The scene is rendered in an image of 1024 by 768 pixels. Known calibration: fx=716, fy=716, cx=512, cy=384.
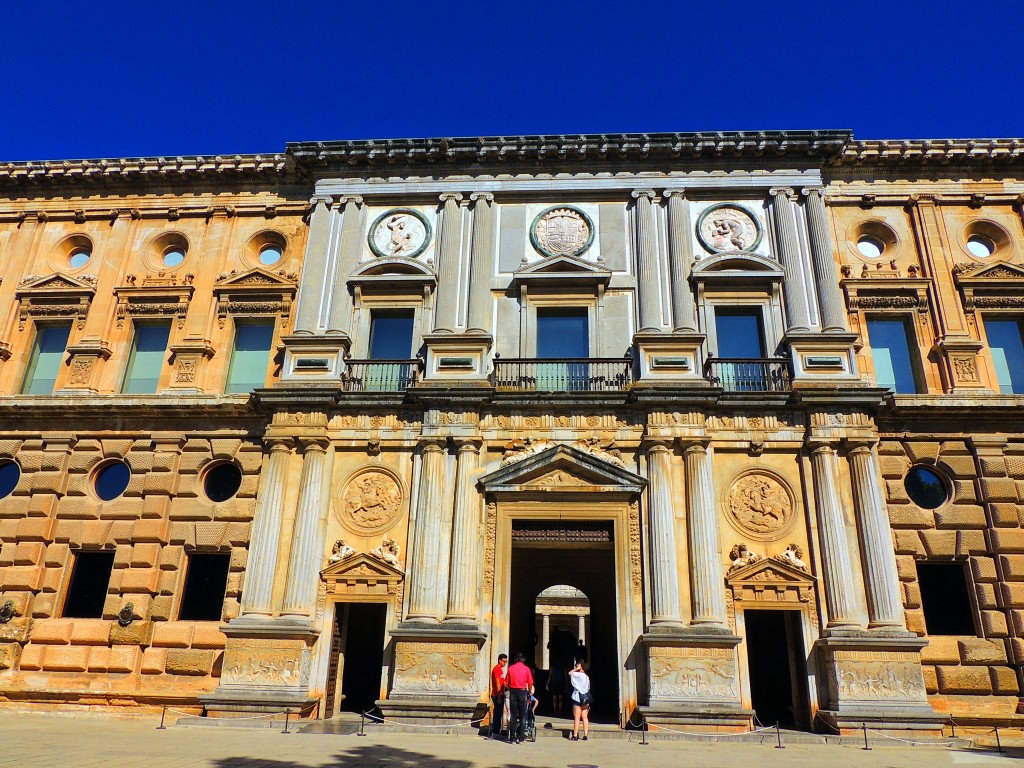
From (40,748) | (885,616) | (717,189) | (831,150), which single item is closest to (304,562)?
(40,748)

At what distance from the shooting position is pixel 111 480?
19328 millimetres

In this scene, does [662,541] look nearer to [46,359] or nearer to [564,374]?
[564,374]

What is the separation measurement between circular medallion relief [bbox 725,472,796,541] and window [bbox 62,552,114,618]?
51.2ft

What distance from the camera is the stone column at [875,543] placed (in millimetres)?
15742

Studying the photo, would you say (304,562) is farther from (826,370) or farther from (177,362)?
(826,370)

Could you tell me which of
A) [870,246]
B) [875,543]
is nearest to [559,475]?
[875,543]

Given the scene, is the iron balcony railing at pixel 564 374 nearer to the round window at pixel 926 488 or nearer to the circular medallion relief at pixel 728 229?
the circular medallion relief at pixel 728 229

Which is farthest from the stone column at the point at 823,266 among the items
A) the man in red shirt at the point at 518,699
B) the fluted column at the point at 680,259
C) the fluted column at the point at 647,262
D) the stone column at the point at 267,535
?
the stone column at the point at 267,535

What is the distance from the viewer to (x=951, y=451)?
17.8 metres

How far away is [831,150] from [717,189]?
3.34 meters

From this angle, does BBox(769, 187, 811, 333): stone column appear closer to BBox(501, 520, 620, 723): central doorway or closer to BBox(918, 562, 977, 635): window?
BBox(918, 562, 977, 635): window

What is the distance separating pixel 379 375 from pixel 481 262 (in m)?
4.32

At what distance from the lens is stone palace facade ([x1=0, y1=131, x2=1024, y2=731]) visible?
52.9 ft

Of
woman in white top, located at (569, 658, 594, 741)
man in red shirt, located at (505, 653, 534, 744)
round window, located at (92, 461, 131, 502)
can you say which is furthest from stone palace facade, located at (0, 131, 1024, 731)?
man in red shirt, located at (505, 653, 534, 744)
